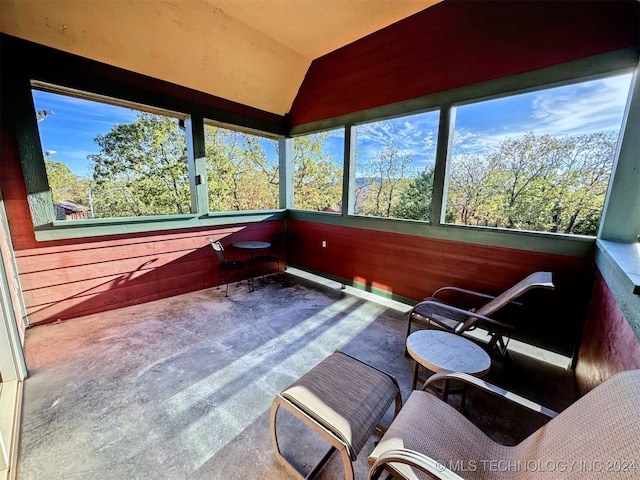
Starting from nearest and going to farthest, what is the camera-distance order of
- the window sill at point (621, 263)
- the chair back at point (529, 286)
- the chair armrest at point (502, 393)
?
the chair armrest at point (502, 393)
the window sill at point (621, 263)
the chair back at point (529, 286)

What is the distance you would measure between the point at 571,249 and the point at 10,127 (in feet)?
17.7

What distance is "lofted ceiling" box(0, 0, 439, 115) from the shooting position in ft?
8.18

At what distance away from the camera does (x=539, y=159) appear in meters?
4.19

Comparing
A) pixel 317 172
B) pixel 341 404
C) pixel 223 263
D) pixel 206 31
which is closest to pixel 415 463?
pixel 341 404

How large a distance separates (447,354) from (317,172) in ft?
18.5

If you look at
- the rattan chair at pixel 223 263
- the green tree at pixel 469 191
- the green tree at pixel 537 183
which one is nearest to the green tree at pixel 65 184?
the rattan chair at pixel 223 263

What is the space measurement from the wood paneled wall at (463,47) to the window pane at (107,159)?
9.53 feet

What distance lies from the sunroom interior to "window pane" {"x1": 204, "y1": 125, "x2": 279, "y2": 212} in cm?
191

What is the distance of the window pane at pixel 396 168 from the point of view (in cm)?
504

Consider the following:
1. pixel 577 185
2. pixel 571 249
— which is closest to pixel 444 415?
pixel 571 249

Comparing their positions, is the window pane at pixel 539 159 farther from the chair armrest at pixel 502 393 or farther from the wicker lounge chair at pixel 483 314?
the chair armrest at pixel 502 393

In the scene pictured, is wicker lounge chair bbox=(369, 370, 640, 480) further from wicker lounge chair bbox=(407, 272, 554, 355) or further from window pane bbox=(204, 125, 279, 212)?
window pane bbox=(204, 125, 279, 212)

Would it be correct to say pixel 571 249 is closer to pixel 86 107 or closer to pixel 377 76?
pixel 377 76

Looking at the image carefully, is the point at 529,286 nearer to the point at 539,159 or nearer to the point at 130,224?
the point at 539,159
